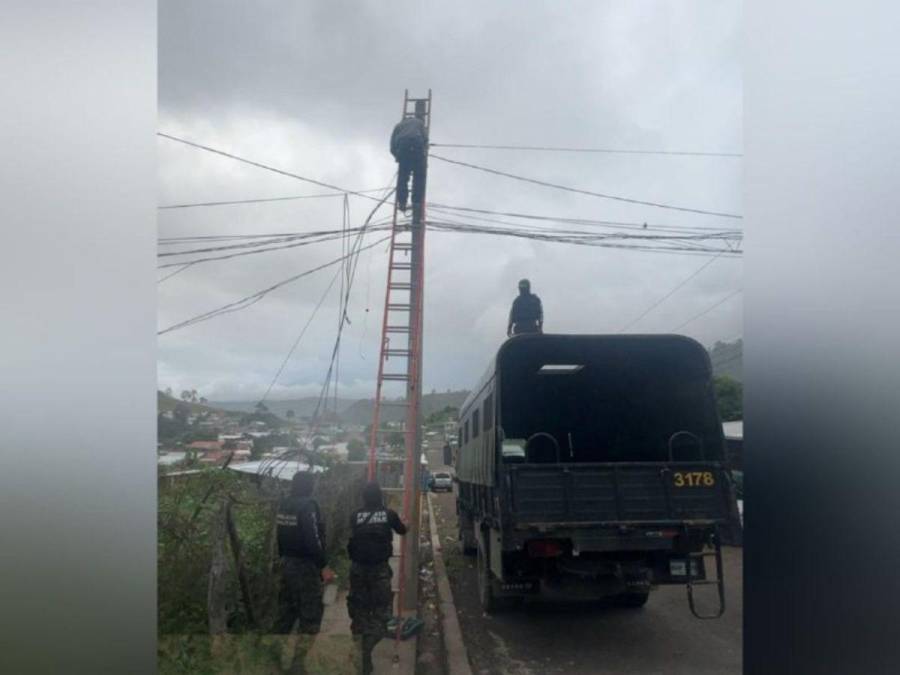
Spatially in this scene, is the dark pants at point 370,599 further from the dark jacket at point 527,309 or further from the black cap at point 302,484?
the dark jacket at point 527,309

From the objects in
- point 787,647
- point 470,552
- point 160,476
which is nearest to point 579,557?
point 787,647

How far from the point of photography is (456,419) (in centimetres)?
979

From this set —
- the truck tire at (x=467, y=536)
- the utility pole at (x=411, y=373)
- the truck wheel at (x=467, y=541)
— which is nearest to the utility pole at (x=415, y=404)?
the utility pole at (x=411, y=373)

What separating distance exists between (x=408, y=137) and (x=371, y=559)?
8.94ft

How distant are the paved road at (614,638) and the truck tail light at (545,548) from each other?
735mm

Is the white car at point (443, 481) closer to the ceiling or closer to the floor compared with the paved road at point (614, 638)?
closer to the floor

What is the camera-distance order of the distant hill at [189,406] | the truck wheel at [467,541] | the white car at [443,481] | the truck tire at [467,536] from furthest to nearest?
1. the white car at [443,481]
2. the truck wheel at [467,541]
3. the truck tire at [467,536]
4. the distant hill at [189,406]

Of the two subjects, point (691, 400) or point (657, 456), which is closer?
point (691, 400)

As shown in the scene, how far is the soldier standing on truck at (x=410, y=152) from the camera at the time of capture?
4.99 m

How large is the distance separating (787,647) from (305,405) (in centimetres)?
305

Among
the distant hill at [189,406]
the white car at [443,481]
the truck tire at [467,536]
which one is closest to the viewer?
the distant hill at [189,406]

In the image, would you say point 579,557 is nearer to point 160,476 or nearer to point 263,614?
point 263,614

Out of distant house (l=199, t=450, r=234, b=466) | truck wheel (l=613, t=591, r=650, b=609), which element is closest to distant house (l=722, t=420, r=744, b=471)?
truck wheel (l=613, t=591, r=650, b=609)

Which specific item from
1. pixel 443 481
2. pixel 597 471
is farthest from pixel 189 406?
pixel 443 481
